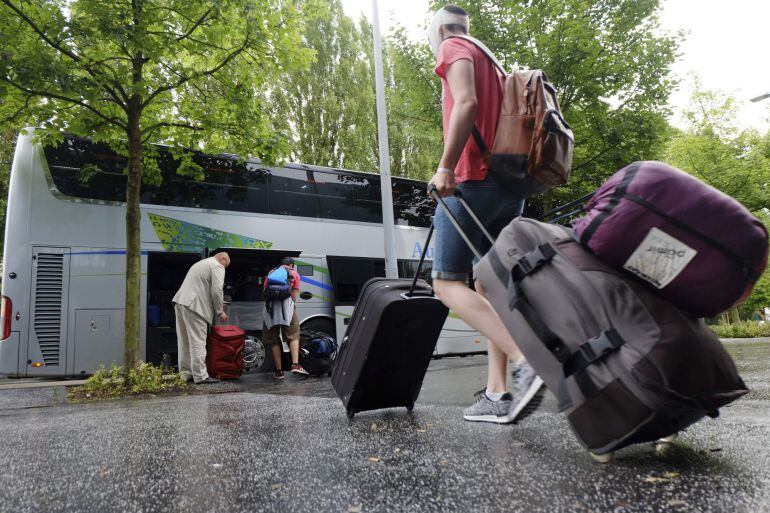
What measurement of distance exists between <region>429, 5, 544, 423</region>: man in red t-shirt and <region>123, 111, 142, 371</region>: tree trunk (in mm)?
5453

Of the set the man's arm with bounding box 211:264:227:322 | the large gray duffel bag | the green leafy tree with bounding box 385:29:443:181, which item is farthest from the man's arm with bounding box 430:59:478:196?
the green leafy tree with bounding box 385:29:443:181

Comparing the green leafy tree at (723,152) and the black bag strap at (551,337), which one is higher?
the green leafy tree at (723,152)

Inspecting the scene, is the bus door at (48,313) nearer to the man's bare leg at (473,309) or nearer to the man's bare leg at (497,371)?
the man's bare leg at (473,309)

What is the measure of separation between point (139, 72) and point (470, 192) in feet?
20.8

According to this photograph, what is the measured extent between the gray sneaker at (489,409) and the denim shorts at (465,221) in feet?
2.06

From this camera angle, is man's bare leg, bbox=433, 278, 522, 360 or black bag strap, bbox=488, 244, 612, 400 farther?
man's bare leg, bbox=433, 278, 522, 360

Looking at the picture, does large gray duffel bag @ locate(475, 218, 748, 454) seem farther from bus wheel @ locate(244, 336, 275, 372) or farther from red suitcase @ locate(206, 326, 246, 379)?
bus wheel @ locate(244, 336, 275, 372)

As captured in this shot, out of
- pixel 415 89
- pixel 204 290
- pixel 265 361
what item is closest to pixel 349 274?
pixel 265 361

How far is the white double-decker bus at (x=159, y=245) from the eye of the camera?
8406 millimetres

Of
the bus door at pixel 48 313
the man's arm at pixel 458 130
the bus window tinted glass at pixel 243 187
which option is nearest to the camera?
the man's arm at pixel 458 130

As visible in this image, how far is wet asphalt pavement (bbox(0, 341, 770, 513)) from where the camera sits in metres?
1.53

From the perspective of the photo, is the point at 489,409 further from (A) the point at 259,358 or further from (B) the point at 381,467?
(A) the point at 259,358

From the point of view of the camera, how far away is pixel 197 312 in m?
7.68

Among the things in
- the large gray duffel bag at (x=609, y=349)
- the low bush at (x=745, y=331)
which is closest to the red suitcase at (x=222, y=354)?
the large gray duffel bag at (x=609, y=349)
